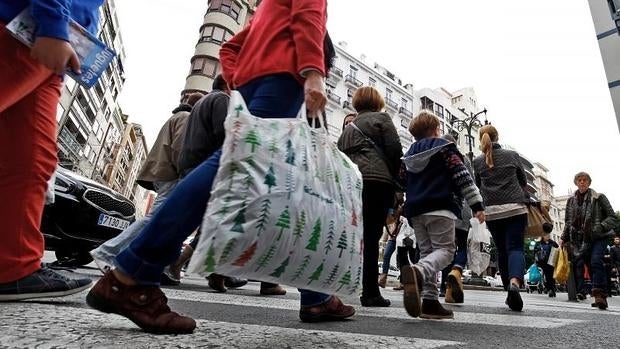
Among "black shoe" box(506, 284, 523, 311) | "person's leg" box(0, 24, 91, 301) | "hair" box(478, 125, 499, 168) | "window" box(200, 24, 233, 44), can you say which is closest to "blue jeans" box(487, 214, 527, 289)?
"black shoe" box(506, 284, 523, 311)

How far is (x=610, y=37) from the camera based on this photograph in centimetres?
211

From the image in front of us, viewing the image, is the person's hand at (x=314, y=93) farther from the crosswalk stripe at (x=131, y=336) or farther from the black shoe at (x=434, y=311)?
the black shoe at (x=434, y=311)

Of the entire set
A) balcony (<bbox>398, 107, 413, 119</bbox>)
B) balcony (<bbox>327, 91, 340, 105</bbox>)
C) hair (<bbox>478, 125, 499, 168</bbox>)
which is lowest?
hair (<bbox>478, 125, 499, 168</bbox>)

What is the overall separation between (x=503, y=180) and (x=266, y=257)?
3.77 meters

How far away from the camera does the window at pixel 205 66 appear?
31.6 m

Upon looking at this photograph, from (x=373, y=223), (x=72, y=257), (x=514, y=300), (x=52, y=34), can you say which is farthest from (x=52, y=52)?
(x=72, y=257)

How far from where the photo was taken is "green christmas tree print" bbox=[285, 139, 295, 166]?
1324mm

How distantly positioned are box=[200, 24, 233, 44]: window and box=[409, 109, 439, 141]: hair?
31.9 meters

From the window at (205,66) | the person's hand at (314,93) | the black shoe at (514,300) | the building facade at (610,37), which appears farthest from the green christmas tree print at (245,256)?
the window at (205,66)

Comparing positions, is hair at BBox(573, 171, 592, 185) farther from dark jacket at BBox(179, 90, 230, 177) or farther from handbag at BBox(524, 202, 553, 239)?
dark jacket at BBox(179, 90, 230, 177)

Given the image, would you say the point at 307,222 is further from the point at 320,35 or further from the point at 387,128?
the point at 387,128

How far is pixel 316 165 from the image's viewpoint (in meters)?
1.41

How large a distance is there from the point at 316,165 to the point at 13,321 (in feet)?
3.63

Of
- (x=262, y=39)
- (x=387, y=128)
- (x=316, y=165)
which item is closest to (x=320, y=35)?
(x=262, y=39)
